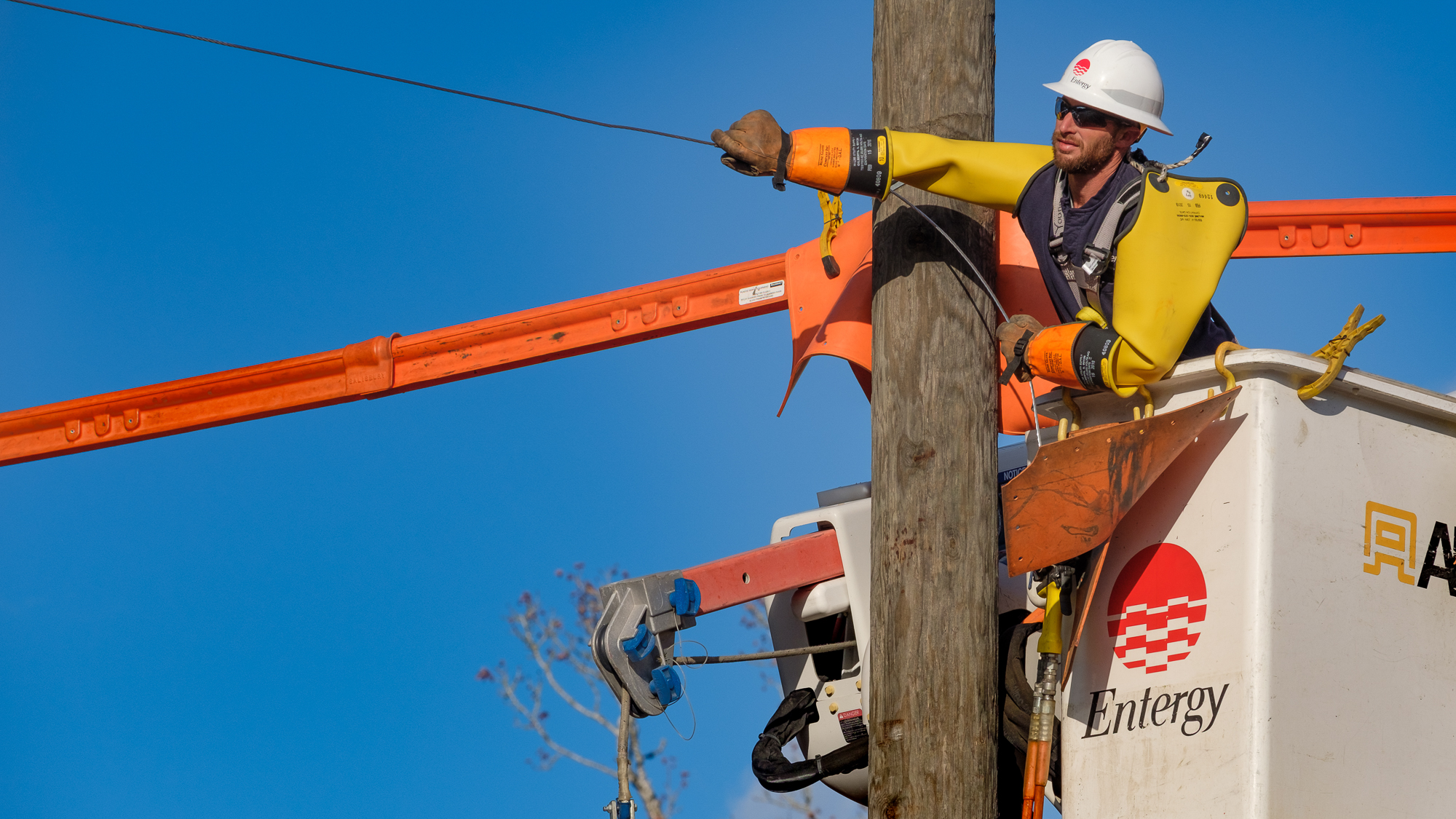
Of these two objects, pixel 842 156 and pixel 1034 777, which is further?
pixel 842 156

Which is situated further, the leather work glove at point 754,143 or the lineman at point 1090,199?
the leather work glove at point 754,143

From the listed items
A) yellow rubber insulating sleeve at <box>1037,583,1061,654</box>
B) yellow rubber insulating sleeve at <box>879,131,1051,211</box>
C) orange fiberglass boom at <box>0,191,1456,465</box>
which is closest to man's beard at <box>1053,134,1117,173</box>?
yellow rubber insulating sleeve at <box>879,131,1051,211</box>

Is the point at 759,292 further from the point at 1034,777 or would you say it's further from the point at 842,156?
the point at 1034,777

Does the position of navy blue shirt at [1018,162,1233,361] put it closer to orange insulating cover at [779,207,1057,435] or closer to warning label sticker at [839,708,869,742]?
orange insulating cover at [779,207,1057,435]

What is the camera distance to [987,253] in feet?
15.1

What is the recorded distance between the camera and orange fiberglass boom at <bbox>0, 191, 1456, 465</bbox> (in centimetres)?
662

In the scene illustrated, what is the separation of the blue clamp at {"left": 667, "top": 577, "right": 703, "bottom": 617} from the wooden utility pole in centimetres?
90

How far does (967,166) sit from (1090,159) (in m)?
0.34

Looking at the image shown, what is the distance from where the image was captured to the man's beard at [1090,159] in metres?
4.38

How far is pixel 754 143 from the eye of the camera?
4324 millimetres

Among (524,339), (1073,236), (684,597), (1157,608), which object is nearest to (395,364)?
(524,339)

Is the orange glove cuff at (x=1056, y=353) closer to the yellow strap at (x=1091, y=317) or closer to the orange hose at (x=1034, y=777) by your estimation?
the yellow strap at (x=1091, y=317)

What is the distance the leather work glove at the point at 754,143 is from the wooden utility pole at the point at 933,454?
0.42 metres

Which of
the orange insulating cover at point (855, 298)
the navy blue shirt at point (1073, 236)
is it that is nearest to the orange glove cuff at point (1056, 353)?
the navy blue shirt at point (1073, 236)
